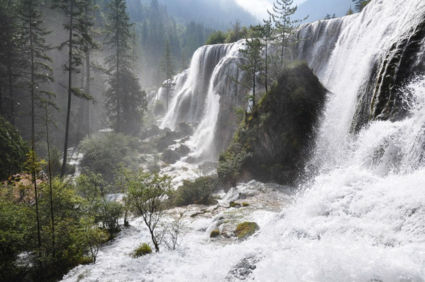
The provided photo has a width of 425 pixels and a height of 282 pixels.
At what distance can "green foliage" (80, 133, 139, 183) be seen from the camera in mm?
21772

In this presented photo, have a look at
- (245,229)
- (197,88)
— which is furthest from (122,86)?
(245,229)

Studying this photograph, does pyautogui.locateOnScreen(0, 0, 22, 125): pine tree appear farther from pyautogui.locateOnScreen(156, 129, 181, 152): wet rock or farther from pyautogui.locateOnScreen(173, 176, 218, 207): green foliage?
pyautogui.locateOnScreen(173, 176, 218, 207): green foliage

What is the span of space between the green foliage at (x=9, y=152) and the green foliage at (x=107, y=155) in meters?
6.78

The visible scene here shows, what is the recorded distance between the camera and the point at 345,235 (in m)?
5.55

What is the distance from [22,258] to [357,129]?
15.0 m

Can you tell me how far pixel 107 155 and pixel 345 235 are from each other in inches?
845

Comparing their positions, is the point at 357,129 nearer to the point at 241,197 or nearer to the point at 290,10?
the point at 241,197

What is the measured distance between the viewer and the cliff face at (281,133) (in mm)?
16109

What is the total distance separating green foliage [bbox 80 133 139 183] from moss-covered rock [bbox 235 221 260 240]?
48.8ft

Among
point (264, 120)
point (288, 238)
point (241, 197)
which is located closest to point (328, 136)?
point (264, 120)

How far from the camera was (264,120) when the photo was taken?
1766 cm

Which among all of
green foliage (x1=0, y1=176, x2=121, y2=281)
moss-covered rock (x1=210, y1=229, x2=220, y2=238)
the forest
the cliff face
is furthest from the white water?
the cliff face

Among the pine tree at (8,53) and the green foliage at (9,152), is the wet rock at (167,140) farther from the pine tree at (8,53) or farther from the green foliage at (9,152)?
the green foliage at (9,152)

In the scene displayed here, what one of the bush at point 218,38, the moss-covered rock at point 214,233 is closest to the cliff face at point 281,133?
the moss-covered rock at point 214,233
